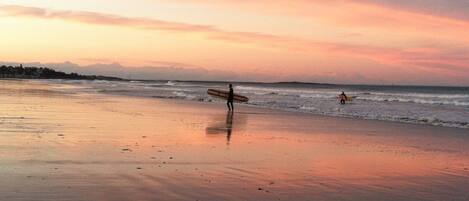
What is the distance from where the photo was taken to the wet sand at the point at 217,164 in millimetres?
7785

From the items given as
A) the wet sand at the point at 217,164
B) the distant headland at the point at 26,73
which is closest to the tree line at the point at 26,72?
the distant headland at the point at 26,73

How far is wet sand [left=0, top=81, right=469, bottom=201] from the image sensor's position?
25.5ft

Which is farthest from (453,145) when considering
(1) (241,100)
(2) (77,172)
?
(1) (241,100)

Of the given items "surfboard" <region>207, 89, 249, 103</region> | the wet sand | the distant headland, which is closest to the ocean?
"surfboard" <region>207, 89, 249, 103</region>

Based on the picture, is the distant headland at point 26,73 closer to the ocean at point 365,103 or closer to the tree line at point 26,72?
the tree line at point 26,72

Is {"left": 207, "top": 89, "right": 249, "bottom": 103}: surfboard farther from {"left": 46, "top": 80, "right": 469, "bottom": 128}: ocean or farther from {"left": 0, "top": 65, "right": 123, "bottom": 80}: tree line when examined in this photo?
{"left": 0, "top": 65, "right": 123, "bottom": 80}: tree line

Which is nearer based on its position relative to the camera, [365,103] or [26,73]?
[365,103]

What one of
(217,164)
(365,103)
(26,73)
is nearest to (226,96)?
(365,103)

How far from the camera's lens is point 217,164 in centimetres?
1032

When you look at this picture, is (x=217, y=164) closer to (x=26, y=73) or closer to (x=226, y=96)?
(x=226, y=96)

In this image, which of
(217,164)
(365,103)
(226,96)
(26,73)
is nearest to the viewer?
Answer: (217,164)

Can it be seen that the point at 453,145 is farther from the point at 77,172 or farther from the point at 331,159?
the point at 77,172

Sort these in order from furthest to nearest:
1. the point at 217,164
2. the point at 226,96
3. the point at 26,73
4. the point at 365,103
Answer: the point at 26,73
the point at 365,103
the point at 226,96
the point at 217,164

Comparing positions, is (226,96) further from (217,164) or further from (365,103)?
(217,164)
